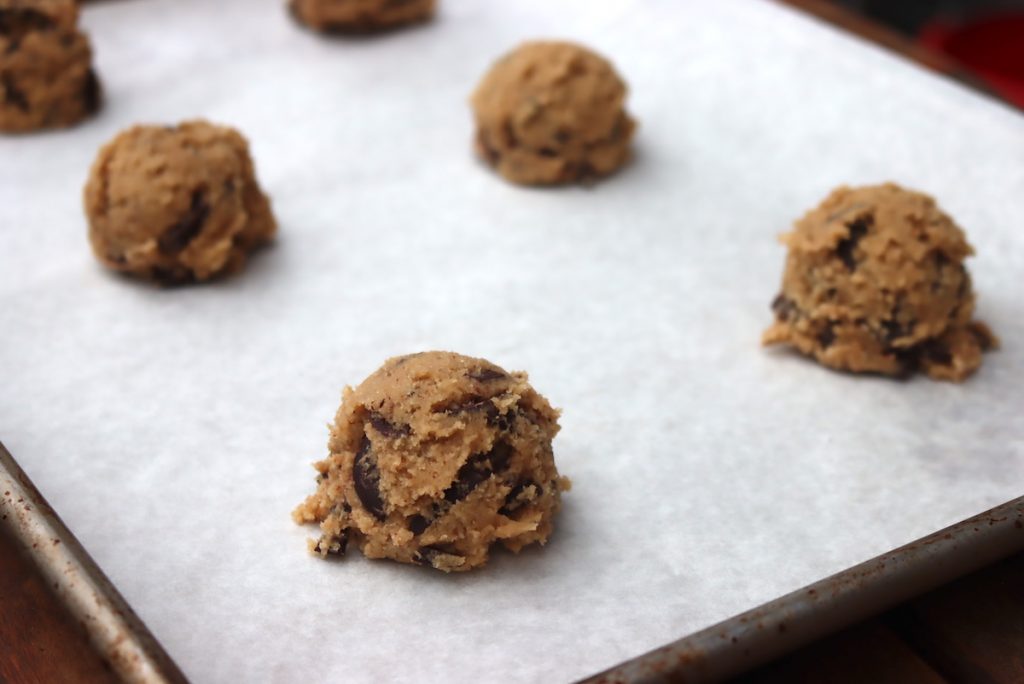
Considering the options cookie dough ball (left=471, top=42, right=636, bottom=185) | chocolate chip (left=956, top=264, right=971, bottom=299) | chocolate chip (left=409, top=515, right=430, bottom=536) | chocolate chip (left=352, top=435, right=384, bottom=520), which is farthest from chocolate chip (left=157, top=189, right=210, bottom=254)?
chocolate chip (left=956, top=264, right=971, bottom=299)

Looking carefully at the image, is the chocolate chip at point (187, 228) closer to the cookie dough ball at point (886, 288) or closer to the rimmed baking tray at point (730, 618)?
the rimmed baking tray at point (730, 618)

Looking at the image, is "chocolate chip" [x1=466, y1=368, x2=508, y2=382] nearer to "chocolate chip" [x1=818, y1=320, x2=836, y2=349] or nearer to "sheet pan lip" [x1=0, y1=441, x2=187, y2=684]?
"sheet pan lip" [x1=0, y1=441, x2=187, y2=684]

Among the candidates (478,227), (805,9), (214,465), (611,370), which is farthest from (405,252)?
(805,9)

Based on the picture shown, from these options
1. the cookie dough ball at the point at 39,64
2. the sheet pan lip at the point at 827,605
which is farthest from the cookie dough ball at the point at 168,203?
the sheet pan lip at the point at 827,605

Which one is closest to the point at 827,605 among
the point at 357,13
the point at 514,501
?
the point at 514,501

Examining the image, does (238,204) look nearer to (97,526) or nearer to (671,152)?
(97,526)

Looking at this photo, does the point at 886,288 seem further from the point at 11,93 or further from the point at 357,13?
the point at 11,93
